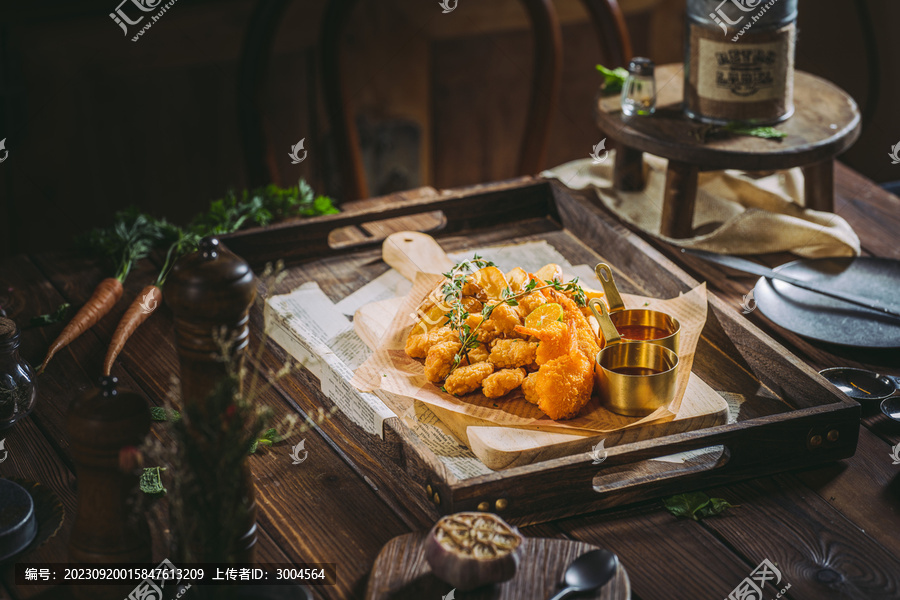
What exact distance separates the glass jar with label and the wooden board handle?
2.44 ft

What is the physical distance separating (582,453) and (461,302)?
417 millimetres

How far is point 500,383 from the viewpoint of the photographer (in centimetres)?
153

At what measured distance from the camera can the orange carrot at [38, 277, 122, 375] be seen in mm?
1809

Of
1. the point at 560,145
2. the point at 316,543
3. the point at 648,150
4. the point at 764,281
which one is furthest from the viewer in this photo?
the point at 560,145

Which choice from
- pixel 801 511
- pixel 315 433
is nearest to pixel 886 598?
pixel 801 511

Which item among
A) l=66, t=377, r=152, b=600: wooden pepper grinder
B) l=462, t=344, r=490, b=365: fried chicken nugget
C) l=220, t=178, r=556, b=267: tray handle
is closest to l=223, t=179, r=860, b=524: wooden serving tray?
l=220, t=178, r=556, b=267: tray handle

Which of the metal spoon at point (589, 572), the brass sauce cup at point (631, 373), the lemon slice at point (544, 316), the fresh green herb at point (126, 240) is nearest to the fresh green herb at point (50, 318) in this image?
the fresh green herb at point (126, 240)

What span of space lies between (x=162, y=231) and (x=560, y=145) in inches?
105

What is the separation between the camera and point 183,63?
3.52 meters

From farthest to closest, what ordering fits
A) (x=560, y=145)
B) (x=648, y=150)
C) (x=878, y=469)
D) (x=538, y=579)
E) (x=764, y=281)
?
1. (x=560, y=145)
2. (x=648, y=150)
3. (x=764, y=281)
4. (x=878, y=469)
5. (x=538, y=579)

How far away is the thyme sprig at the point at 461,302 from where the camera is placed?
63.5 inches

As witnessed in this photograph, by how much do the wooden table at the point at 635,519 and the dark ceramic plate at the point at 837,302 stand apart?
0.82 feet

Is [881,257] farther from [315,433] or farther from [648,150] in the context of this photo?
[315,433]

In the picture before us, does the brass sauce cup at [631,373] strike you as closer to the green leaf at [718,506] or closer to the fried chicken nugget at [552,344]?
the fried chicken nugget at [552,344]
